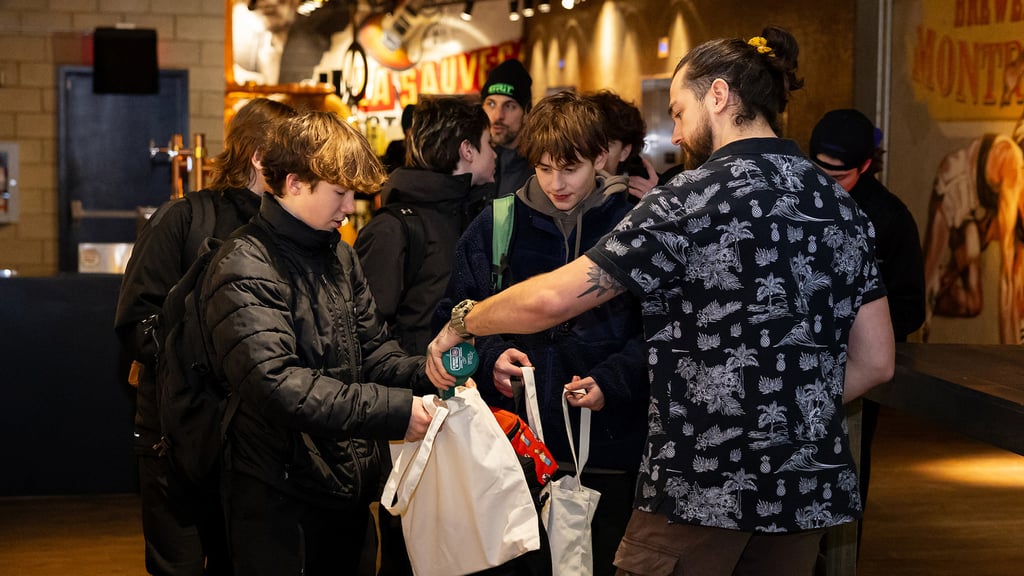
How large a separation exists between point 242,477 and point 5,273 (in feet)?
12.7

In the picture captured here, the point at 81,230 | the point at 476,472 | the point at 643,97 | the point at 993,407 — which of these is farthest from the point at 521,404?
the point at 81,230

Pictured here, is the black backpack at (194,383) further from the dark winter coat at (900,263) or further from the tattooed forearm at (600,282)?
the dark winter coat at (900,263)

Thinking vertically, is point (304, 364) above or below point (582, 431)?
above

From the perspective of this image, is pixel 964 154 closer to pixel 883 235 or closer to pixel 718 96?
pixel 883 235

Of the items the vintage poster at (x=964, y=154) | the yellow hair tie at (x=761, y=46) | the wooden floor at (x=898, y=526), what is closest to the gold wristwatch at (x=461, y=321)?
the yellow hair tie at (x=761, y=46)

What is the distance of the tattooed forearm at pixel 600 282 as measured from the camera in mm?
2010

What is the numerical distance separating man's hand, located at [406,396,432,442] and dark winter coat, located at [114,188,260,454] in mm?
1095

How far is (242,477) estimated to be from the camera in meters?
2.46

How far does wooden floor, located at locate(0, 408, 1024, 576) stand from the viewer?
475cm

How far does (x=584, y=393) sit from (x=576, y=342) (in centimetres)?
18

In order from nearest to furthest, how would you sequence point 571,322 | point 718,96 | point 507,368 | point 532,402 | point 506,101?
point 718,96
point 532,402
point 507,368
point 571,322
point 506,101

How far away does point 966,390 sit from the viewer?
7.68 ft

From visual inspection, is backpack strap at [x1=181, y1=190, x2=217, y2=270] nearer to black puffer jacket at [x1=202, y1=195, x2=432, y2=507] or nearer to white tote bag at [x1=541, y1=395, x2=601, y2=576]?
black puffer jacket at [x1=202, y1=195, x2=432, y2=507]

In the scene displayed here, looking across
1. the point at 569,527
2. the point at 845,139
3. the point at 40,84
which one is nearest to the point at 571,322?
the point at 569,527
